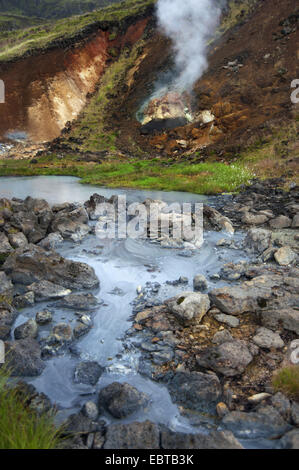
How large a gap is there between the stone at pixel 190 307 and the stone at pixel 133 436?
185cm

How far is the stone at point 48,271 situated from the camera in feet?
21.0

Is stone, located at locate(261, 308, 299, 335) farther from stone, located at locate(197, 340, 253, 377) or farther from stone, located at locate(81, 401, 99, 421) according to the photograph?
stone, located at locate(81, 401, 99, 421)

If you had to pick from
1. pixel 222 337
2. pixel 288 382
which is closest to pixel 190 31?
pixel 222 337

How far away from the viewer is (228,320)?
484cm

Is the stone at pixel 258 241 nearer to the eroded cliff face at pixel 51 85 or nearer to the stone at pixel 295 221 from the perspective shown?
the stone at pixel 295 221

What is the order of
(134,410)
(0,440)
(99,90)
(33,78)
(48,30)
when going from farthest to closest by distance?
(48,30)
(99,90)
(33,78)
(134,410)
(0,440)

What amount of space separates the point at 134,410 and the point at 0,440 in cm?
146

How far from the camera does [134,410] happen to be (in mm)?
3467

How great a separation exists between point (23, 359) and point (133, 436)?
1.75 m

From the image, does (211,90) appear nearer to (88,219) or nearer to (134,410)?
(88,219)

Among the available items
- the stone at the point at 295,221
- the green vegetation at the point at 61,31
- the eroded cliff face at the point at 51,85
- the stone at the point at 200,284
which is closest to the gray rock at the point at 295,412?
the stone at the point at 200,284

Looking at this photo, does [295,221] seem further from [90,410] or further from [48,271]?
[90,410]

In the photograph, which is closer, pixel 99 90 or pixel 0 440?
pixel 0 440
